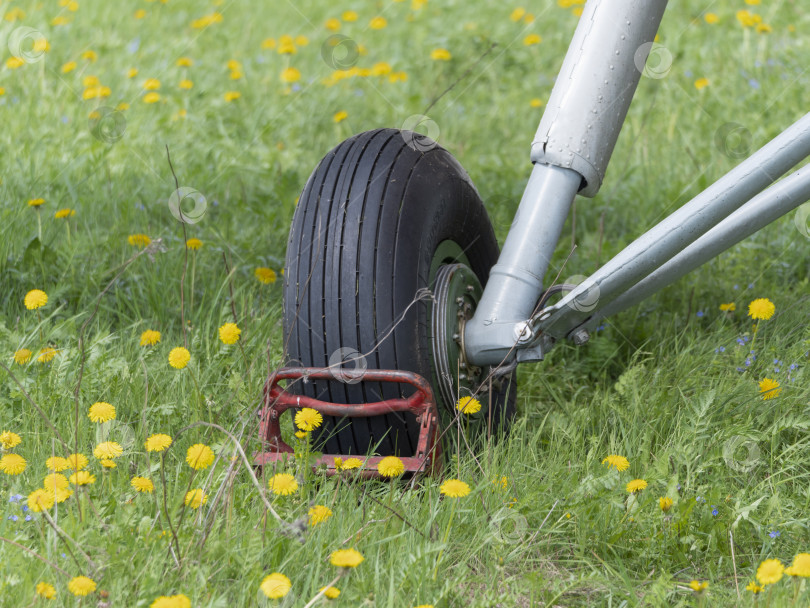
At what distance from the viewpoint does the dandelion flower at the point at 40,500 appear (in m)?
1.56

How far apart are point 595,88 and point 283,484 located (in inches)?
42.6

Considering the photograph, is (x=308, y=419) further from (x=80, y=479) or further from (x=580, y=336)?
(x=580, y=336)

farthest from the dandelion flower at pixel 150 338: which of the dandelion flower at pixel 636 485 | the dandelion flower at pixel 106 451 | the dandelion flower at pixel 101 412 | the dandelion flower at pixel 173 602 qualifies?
the dandelion flower at pixel 636 485

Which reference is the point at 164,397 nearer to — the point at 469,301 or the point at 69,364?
the point at 69,364

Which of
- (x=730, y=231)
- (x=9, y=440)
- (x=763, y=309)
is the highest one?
(x=730, y=231)

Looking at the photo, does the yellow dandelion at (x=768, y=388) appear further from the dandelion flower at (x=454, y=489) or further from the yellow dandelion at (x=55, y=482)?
the yellow dandelion at (x=55, y=482)

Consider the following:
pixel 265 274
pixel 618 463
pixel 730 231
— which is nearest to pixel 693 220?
pixel 730 231

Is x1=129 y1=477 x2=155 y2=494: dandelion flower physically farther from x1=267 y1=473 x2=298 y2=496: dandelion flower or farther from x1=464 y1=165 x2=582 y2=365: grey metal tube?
x1=464 y1=165 x2=582 y2=365: grey metal tube

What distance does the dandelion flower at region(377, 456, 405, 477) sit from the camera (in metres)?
1.78

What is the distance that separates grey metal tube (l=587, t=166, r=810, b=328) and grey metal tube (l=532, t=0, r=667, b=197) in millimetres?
258

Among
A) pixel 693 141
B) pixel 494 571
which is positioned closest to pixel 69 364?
pixel 494 571

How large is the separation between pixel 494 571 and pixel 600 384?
0.97 meters

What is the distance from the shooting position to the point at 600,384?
2.53 m

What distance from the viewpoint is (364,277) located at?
6.40 feet
